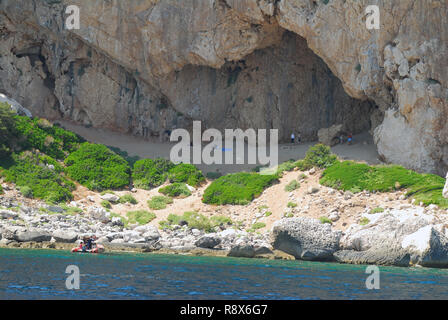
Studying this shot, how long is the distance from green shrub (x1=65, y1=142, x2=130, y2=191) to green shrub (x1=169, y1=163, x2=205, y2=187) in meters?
2.88

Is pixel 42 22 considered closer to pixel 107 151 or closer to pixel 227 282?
pixel 107 151

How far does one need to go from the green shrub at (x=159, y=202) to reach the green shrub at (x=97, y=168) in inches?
110

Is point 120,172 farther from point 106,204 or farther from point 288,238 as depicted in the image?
point 288,238

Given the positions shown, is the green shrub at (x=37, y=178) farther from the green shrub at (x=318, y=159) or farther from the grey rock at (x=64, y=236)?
the green shrub at (x=318, y=159)

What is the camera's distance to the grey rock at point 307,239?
23078 millimetres

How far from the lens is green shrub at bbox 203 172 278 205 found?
31.9 m

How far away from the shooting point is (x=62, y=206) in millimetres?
29750

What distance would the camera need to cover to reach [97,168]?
1368 inches

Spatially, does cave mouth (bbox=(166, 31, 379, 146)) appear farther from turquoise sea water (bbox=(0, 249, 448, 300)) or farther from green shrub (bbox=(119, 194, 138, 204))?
turquoise sea water (bbox=(0, 249, 448, 300))

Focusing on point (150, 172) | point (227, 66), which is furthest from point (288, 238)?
point (227, 66)

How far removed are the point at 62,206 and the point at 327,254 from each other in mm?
14353

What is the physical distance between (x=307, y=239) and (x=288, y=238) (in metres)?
0.81
